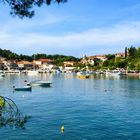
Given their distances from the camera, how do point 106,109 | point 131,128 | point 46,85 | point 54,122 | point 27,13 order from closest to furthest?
point 27,13 → point 131,128 → point 54,122 → point 106,109 → point 46,85

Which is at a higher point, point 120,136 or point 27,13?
point 27,13

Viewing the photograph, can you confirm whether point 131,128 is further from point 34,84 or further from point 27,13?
point 34,84

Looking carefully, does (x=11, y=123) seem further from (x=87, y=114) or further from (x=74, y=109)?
(x=74, y=109)

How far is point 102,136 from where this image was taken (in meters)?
28.2

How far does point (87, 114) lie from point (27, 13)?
88.8 ft

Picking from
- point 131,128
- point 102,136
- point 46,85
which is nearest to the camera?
point 102,136

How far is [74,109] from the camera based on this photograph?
1702 inches

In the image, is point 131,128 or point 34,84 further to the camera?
point 34,84

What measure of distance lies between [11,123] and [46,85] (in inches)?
2821

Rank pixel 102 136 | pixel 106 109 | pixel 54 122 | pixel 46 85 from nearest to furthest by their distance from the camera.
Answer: pixel 102 136
pixel 54 122
pixel 106 109
pixel 46 85

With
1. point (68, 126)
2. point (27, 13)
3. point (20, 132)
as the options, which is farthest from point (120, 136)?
point (27, 13)

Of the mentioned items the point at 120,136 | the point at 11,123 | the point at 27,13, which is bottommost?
the point at 120,136

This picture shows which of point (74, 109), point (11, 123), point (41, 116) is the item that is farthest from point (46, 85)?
point (11, 123)

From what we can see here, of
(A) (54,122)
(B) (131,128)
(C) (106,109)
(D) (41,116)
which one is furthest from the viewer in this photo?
(C) (106,109)
